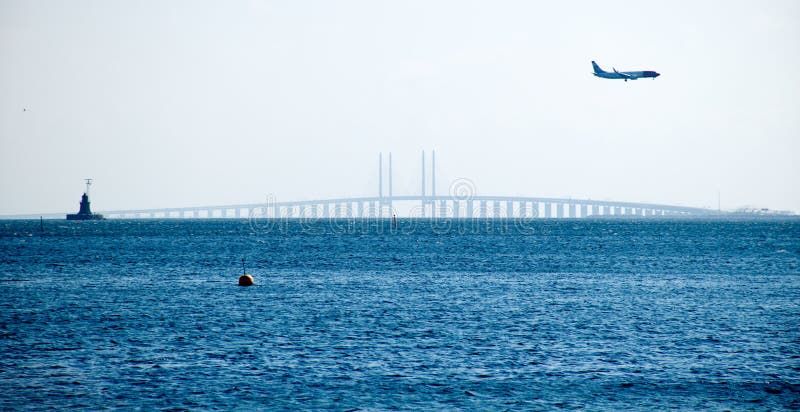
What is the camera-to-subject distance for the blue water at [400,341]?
88.5 ft

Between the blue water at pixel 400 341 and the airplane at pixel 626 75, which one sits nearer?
the blue water at pixel 400 341

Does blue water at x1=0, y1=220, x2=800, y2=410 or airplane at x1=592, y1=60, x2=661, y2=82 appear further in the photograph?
airplane at x1=592, y1=60, x2=661, y2=82

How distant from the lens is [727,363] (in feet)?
105

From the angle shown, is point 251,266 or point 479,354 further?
point 251,266

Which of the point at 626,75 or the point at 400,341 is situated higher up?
the point at 626,75

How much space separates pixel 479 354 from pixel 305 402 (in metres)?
9.62

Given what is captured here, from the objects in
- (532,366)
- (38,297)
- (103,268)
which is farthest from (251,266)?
(532,366)

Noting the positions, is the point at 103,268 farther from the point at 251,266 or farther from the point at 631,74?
the point at 631,74

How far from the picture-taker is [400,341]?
36531mm

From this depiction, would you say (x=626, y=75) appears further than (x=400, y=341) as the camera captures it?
Yes

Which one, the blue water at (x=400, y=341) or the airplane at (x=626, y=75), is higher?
the airplane at (x=626, y=75)

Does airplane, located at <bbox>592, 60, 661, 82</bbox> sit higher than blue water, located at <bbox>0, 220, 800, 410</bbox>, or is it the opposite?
airplane, located at <bbox>592, 60, 661, 82</bbox>

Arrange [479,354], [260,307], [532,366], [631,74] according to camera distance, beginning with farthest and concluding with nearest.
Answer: [631,74] < [260,307] < [479,354] < [532,366]

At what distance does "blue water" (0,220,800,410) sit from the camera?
1062 inches
